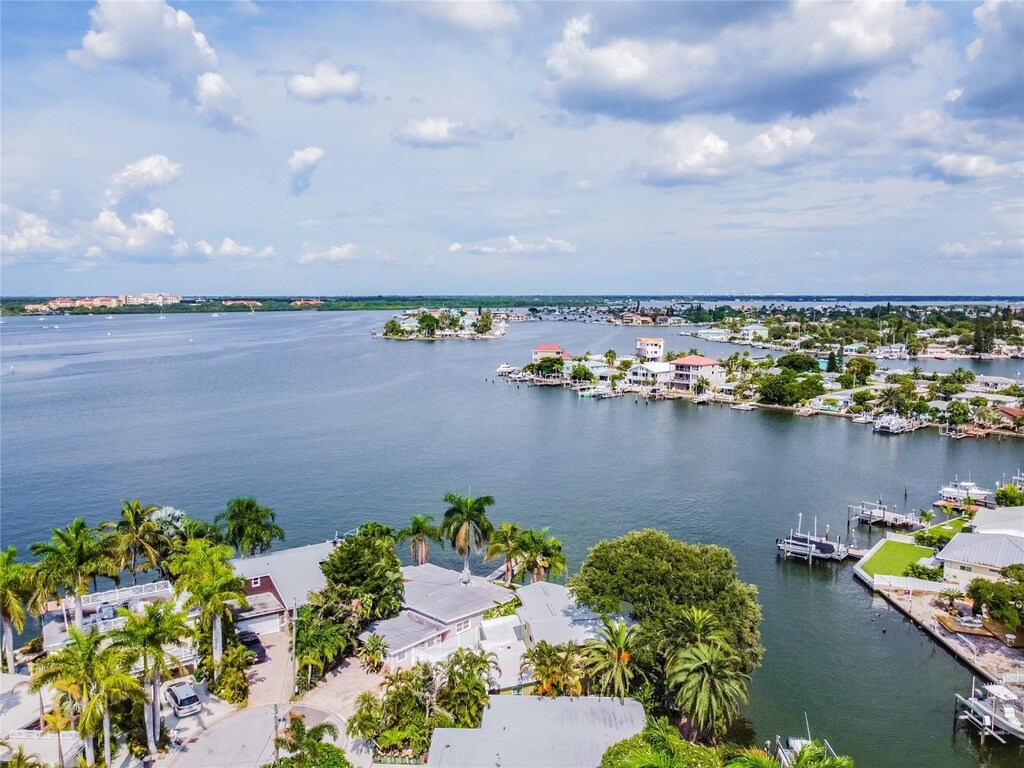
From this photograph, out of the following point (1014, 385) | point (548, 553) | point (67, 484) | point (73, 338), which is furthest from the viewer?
Answer: point (73, 338)

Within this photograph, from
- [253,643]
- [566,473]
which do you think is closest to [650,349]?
[566,473]

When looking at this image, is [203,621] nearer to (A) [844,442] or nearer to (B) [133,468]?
(B) [133,468]

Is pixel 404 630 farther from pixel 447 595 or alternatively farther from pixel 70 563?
pixel 70 563

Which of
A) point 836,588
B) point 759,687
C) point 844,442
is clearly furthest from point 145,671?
point 844,442

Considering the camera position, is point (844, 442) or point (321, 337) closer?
point (844, 442)

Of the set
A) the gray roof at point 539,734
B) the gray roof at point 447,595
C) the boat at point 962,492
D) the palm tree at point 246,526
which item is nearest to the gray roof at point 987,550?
the boat at point 962,492

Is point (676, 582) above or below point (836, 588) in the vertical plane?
above

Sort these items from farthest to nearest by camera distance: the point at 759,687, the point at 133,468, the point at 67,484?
the point at 133,468, the point at 67,484, the point at 759,687
